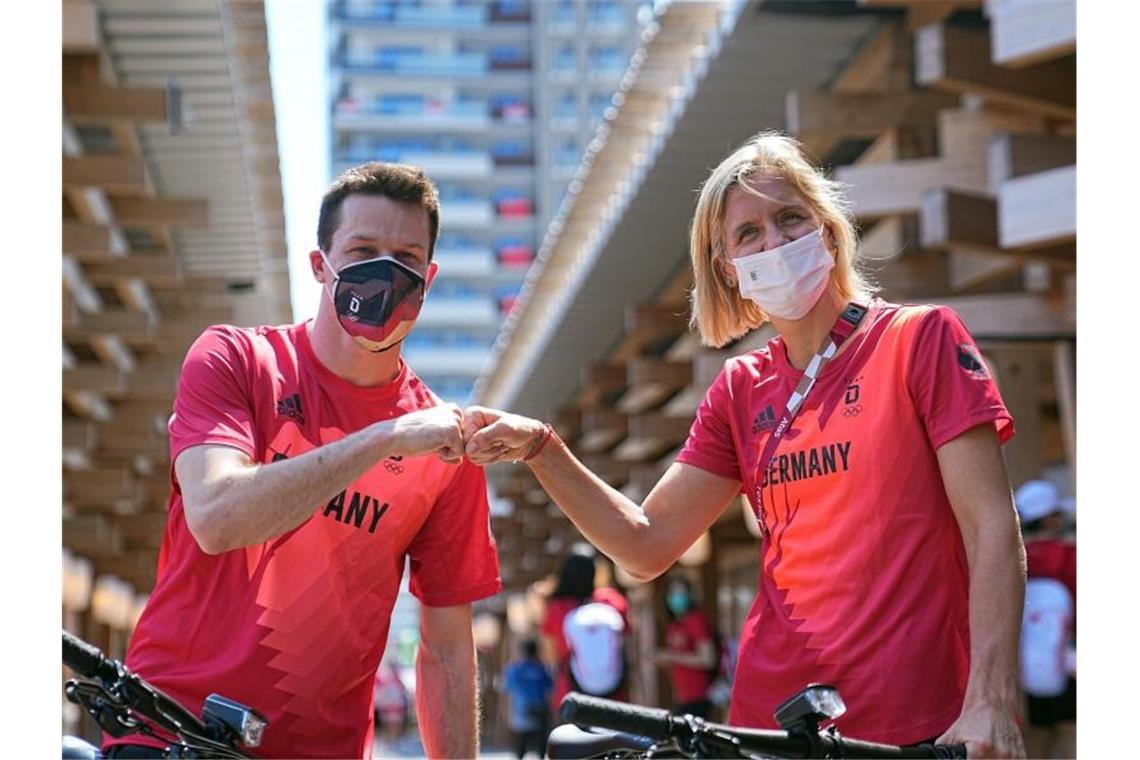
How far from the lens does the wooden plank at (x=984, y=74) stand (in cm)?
952

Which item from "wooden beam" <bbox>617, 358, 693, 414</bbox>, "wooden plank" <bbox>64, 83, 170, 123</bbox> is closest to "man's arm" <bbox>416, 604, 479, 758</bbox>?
"wooden plank" <bbox>64, 83, 170, 123</bbox>

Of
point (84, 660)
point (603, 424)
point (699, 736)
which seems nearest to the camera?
point (699, 736)

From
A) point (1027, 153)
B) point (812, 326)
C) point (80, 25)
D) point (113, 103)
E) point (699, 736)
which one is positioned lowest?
point (699, 736)

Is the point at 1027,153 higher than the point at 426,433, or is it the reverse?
the point at 1027,153

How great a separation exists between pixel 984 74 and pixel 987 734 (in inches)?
276

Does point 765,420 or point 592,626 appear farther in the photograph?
point 592,626

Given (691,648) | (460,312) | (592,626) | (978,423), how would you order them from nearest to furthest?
1. (978,423)
2. (592,626)
3. (691,648)
4. (460,312)

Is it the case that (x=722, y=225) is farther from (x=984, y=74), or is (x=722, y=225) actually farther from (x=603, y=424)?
(x=603, y=424)

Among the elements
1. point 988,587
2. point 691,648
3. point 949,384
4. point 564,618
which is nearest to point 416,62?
point 691,648

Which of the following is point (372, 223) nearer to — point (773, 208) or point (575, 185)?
point (773, 208)

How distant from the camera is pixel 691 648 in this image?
1491 centimetres

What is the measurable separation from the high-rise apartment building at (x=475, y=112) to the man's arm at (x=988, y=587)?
10338 cm

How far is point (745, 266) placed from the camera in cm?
379

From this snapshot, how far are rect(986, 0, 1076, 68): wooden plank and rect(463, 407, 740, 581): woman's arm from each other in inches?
204
